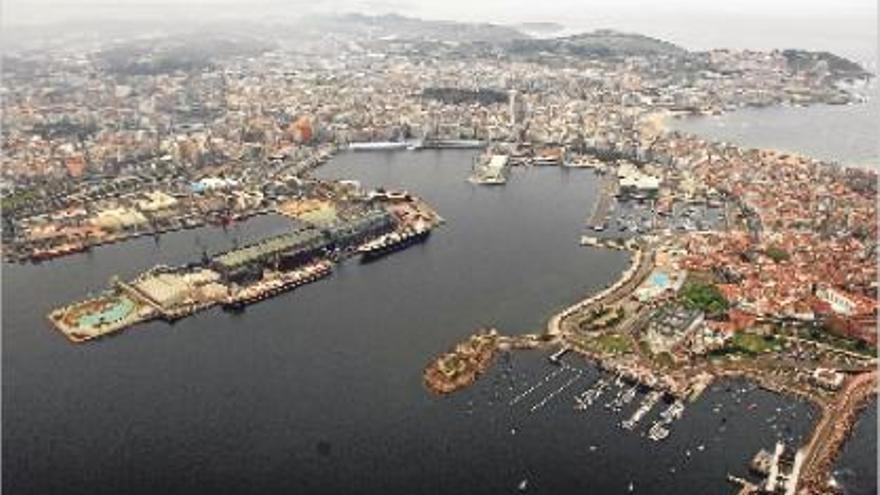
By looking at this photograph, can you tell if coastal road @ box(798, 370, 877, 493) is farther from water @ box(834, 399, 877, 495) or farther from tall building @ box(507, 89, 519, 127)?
tall building @ box(507, 89, 519, 127)

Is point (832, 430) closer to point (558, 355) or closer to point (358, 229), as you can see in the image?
point (558, 355)

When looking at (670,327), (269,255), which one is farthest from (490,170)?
(670,327)

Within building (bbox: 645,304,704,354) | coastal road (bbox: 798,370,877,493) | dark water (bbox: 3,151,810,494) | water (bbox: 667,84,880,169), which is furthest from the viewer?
water (bbox: 667,84,880,169)

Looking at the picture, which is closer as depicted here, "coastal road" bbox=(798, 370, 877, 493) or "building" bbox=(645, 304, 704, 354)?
"coastal road" bbox=(798, 370, 877, 493)

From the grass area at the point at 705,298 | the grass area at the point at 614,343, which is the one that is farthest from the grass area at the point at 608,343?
the grass area at the point at 705,298

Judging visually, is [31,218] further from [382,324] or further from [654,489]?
[654,489]

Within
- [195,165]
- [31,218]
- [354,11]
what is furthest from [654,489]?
[354,11]

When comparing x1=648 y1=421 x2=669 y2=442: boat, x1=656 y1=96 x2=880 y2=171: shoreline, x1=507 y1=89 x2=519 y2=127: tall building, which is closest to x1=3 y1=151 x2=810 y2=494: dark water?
x1=648 y1=421 x2=669 y2=442: boat
